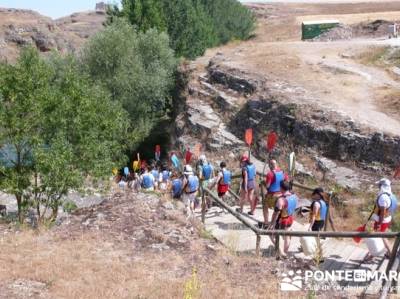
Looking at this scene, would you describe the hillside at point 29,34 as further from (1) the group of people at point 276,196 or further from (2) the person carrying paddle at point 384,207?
(2) the person carrying paddle at point 384,207

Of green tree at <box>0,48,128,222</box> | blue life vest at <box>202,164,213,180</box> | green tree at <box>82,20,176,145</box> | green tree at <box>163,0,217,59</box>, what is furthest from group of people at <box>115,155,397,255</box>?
green tree at <box>163,0,217,59</box>

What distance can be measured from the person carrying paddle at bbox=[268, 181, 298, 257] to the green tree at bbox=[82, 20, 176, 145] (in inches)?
897

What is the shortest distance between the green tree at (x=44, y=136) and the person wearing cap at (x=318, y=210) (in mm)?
7216

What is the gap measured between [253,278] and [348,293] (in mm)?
1552

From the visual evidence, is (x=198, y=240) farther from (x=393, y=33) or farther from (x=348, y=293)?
(x=393, y=33)

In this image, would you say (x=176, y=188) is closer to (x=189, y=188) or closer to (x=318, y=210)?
(x=189, y=188)

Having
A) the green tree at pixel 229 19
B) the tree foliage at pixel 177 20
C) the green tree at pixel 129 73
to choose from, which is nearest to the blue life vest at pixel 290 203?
the green tree at pixel 129 73

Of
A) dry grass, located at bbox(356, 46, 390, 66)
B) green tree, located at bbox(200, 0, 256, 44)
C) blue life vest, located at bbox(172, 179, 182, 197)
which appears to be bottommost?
blue life vest, located at bbox(172, 179, 182, 197)

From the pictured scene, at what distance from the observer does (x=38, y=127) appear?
15.3m

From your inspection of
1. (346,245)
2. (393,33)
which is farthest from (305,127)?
(393,33)

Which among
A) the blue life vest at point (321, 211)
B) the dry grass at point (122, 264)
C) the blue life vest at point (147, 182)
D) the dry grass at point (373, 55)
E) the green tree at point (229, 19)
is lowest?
the blue life vest at point (147, 182)

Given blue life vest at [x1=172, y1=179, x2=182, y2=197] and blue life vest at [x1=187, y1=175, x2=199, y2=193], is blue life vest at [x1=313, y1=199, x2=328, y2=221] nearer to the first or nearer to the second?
blue life vest at [x1=187, y1=175, x2=199, y2=193]

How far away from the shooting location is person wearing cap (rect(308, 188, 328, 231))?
379 inches

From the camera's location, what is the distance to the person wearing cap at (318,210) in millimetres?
9623
